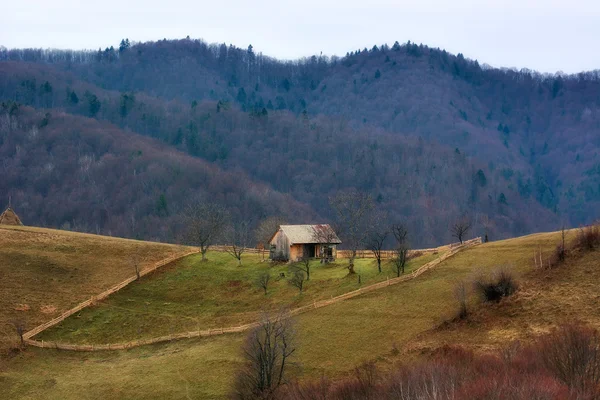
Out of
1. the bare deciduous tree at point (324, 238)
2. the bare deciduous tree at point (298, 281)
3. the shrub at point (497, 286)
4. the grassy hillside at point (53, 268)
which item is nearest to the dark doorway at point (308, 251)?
the bare deciduous tree at point (324, 238)

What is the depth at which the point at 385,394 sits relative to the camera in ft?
116

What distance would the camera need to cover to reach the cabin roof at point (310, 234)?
254 feet

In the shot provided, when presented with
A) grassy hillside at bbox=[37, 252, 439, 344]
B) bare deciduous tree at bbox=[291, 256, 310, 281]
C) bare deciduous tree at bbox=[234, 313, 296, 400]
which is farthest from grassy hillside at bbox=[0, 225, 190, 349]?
bare deciduous tree at bbox=[234, 313, 296, 400]

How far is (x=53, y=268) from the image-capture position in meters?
76.6

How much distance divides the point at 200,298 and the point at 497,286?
103 ft

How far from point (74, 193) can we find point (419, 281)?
15626cm

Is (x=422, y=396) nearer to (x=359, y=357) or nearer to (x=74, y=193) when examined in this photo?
(x=359, y=357)

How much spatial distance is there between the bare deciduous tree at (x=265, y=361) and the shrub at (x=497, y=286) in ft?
52.9

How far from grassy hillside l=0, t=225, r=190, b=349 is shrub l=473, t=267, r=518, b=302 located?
1660 inches

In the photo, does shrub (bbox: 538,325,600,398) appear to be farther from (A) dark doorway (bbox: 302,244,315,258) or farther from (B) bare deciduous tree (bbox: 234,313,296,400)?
(A) dark doorway (bbox: 302,244,315,258)

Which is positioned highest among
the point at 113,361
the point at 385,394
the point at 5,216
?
the point at 5,216

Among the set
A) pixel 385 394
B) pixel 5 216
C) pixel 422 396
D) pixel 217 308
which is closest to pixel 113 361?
pixel 217 308

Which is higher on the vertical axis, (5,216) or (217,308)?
(5,216)

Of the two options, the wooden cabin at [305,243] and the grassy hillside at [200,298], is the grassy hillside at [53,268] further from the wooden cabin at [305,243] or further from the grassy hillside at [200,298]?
the wooden cabin at [305,243]
